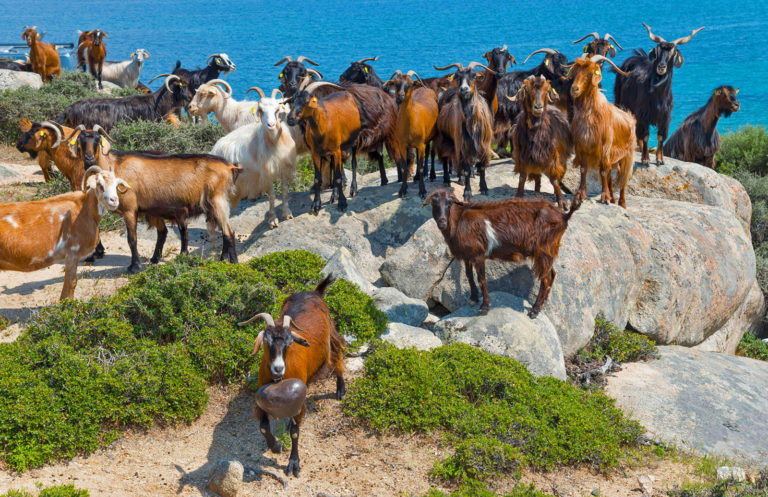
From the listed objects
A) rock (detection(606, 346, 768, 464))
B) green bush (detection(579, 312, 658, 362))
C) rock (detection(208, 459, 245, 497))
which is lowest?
rock (detection(606, 346, 768, 464))

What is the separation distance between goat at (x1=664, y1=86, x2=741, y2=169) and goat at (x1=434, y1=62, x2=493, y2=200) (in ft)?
25.3

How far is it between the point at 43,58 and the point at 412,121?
15.0 meters

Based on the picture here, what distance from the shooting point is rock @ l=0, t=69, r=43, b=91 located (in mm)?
19531

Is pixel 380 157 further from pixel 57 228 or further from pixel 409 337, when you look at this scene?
pixel 57 228

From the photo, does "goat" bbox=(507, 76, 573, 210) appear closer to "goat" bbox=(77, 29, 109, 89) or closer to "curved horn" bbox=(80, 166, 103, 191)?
"curved horn" bbox=(80, 166, 103, 191)

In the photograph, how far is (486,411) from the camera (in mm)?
6625

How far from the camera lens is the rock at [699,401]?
7.19m

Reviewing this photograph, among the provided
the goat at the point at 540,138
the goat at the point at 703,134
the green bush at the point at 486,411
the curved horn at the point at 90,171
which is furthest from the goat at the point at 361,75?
the green bush at the point at 486,411

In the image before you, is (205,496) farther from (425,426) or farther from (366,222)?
(366,222)

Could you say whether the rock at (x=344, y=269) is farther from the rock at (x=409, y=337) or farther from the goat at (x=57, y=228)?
the goat at (x=57, y=228)

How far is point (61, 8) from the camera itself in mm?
107625

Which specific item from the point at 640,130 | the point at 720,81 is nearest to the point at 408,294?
the point at 640,130

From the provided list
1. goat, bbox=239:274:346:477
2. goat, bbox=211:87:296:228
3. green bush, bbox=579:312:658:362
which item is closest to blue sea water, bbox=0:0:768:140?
green bush, bbox=579:312:658:362

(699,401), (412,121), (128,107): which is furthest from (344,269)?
(128,107)
